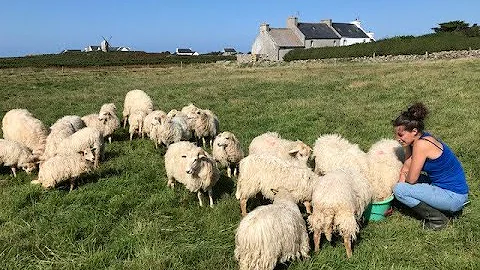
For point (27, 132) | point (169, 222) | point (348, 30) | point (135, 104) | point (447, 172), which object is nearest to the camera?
point (447, 172)

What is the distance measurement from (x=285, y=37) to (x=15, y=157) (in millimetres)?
67018

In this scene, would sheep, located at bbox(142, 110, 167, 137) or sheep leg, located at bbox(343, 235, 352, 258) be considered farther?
sheep, located at bbox(142, 110, 167, 137)

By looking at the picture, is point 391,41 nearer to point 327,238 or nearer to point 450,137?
point 450,137

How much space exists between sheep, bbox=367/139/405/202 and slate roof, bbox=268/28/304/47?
210 feet

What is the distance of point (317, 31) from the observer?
253 feet

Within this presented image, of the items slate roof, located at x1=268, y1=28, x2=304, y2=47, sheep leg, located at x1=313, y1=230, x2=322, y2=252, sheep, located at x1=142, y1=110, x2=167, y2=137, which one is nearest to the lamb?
sheep, located at x1=142, y1=110, x2=167, y2=137

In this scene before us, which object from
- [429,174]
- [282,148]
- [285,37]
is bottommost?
[282,148]

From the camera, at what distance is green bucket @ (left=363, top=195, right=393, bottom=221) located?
638 centimetres

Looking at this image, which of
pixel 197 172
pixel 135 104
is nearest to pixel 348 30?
pixel 135 104

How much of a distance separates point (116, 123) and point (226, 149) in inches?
184

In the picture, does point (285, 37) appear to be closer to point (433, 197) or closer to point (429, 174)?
point (429, 174)

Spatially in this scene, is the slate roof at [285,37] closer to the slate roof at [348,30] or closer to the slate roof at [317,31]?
the slate roof at [317,31]

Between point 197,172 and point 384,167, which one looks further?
point 197,172

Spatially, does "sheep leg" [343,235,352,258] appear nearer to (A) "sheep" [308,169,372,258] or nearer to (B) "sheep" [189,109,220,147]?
(A) "sheep" [308,169,372,258]
